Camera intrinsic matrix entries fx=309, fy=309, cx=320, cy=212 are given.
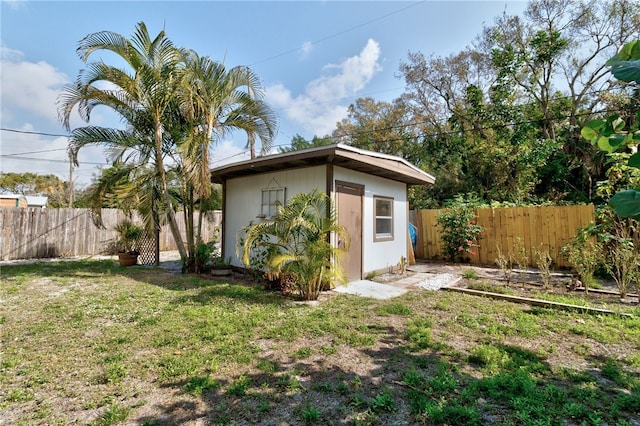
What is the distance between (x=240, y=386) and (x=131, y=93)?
6855mm

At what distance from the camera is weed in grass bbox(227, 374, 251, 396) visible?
95.5 inches

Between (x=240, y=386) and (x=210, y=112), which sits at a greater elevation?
(x=210, y=112)

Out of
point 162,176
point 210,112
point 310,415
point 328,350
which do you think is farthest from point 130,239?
point 310,415

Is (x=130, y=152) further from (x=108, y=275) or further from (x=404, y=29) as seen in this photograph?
(x=404, y=29)

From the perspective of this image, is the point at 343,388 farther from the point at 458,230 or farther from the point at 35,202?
the point at 35,202

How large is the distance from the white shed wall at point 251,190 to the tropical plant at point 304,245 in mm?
1020

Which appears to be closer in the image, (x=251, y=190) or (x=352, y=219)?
(x=352, y=219)

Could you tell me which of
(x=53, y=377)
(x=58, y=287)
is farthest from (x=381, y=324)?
(x=58, y=287)

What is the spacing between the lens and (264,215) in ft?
23.6

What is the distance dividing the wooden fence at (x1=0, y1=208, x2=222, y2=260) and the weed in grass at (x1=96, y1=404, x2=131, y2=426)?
24.8ft

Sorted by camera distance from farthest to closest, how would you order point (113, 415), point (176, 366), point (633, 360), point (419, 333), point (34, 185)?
point (34, 185) → point (419, 333) → point (633, 360) → point (176, 366) → point (113, 415)

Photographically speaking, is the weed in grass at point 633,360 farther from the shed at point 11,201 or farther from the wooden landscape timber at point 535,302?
the shed at point 11,201

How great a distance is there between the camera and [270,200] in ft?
23.5

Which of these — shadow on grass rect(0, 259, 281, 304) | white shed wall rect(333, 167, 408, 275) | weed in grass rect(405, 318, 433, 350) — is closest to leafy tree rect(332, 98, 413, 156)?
white shed wall rect(333, 167, 408, 275)
